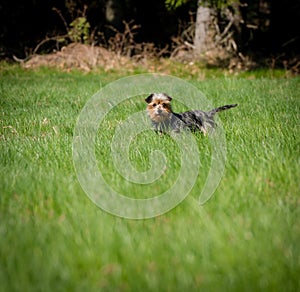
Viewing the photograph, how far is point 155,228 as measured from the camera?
2430 mm

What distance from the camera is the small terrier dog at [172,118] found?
210 inches

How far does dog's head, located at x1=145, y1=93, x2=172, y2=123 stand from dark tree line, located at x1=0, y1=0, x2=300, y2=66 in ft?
24.5

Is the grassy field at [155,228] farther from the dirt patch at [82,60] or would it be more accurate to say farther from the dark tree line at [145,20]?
the dirt patch at [82,60]

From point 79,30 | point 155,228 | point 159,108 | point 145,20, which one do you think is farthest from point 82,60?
point 155,228

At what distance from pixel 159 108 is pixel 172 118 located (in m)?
0.25

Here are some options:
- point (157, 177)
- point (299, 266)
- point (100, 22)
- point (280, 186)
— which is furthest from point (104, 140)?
point (100, 22)

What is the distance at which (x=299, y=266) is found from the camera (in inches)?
80.3

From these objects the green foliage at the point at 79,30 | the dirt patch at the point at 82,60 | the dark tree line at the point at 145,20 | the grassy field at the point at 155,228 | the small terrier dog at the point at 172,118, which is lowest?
the grassy field at the point at 155,228

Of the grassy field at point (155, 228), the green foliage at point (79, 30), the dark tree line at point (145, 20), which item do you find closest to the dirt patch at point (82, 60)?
the dark tree line at point (145, 20)

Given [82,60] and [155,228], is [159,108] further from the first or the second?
[82,60]

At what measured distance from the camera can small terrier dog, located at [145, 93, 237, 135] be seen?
534 centimetres

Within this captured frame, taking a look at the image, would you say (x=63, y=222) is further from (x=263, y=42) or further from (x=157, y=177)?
(x=263, y=42)

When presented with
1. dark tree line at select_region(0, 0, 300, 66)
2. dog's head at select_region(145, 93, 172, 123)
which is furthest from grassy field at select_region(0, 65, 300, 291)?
dark tree line at select_region(0, 0, 300, 66)

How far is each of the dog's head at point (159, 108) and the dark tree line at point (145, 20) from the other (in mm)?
7478
